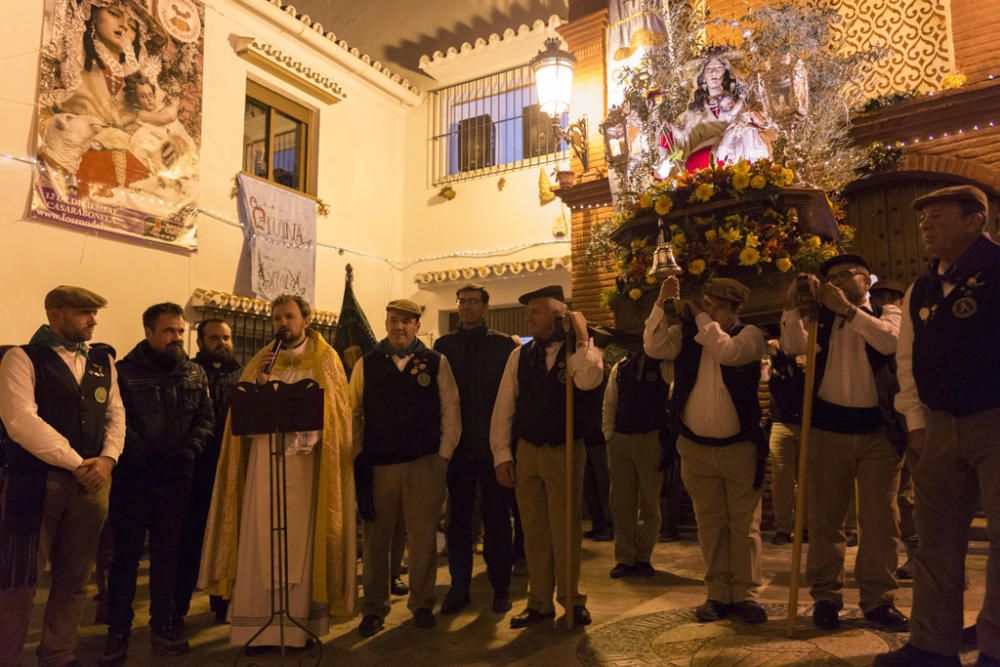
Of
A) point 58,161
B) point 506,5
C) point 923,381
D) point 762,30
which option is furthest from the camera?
point 506,5

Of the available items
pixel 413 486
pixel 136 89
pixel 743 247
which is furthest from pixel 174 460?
pixel 136 89

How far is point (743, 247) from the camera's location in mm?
4852

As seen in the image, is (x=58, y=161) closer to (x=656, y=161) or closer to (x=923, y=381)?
(x=656, y=161)

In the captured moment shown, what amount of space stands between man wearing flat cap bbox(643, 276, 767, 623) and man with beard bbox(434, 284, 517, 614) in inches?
49.6

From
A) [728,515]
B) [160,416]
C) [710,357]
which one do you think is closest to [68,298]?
[160,416]

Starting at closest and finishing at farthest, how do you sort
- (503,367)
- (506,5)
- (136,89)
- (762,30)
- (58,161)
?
(503,367) < (762,30) < (58,161) < (136,89) < (506,5)

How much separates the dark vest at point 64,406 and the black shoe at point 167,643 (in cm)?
108

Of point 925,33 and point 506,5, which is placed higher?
point 506,5

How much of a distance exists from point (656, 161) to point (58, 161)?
6689 millimetres

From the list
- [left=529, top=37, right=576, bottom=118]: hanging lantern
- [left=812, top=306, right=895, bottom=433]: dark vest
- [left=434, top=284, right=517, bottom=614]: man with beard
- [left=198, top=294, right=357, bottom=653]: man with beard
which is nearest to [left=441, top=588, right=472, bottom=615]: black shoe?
[left=434, top=284, right=517, bottom=614]: man with beard

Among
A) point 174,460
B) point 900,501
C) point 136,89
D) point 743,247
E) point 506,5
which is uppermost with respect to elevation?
point 506,5

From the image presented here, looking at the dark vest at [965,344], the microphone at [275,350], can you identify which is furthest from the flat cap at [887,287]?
the microphone at [275,350]

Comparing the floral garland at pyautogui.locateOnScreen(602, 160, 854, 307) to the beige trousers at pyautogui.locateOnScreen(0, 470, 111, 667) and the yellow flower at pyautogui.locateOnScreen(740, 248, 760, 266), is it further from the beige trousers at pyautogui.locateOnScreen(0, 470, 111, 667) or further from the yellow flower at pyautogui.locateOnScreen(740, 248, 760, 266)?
the beige trousers at pyautogui.locateOnScreen(0, 470, 111, 667)

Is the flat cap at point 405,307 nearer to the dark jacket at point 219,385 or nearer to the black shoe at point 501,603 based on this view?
the dark jacket at point 219,385
